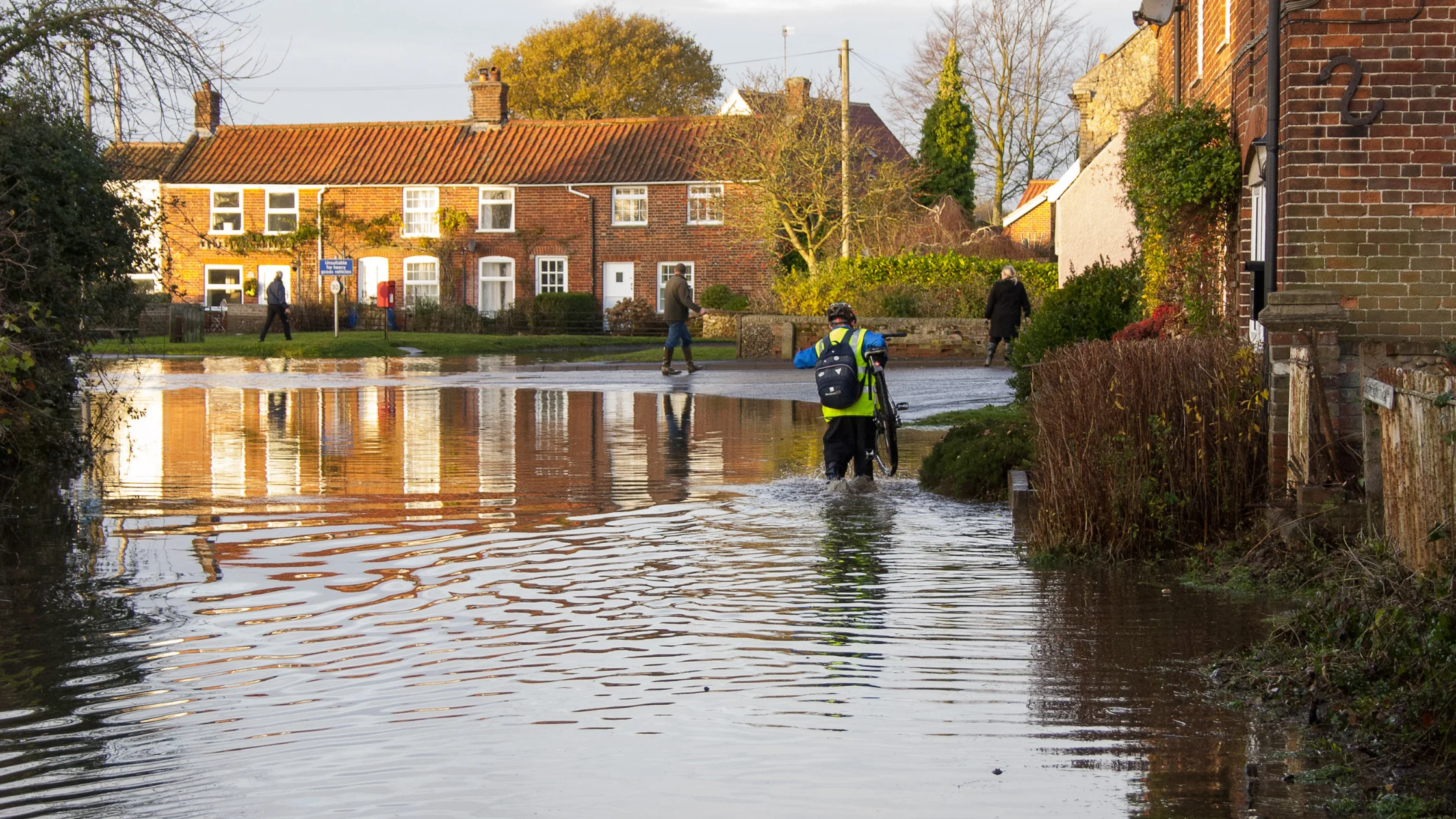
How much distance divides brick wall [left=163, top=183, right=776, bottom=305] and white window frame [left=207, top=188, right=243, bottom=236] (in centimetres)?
11

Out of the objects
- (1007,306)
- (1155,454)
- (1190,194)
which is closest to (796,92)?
(1007,306)

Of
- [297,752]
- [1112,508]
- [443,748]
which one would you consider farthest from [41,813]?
[1112,508]

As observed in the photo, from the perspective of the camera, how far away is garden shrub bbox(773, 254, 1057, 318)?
105ft

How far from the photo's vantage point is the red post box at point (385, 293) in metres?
48.0

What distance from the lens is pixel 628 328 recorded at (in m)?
48.5

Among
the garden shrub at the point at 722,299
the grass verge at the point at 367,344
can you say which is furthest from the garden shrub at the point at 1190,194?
the garden shrub at the point at 722,299

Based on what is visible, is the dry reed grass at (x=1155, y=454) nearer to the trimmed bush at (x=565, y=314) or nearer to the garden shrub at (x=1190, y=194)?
the garden shrub at (x=1190, y=194)

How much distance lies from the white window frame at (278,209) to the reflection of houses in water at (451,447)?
30893mm

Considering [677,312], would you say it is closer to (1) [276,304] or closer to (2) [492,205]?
(1) [276,304]

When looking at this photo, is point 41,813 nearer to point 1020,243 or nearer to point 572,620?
point 572,620

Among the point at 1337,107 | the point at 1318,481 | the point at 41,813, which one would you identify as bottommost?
the point at 41,813

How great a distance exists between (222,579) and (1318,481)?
595cm

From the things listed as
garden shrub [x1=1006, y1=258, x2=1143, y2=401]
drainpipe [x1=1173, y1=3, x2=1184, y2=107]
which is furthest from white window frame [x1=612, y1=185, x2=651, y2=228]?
drainpipe [x1=1173, y1=3, x2=1184, y2=107]

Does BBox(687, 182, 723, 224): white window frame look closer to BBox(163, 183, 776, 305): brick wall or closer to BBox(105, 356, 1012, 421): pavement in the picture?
BBox(163, 183, 776, 305): brick wall
